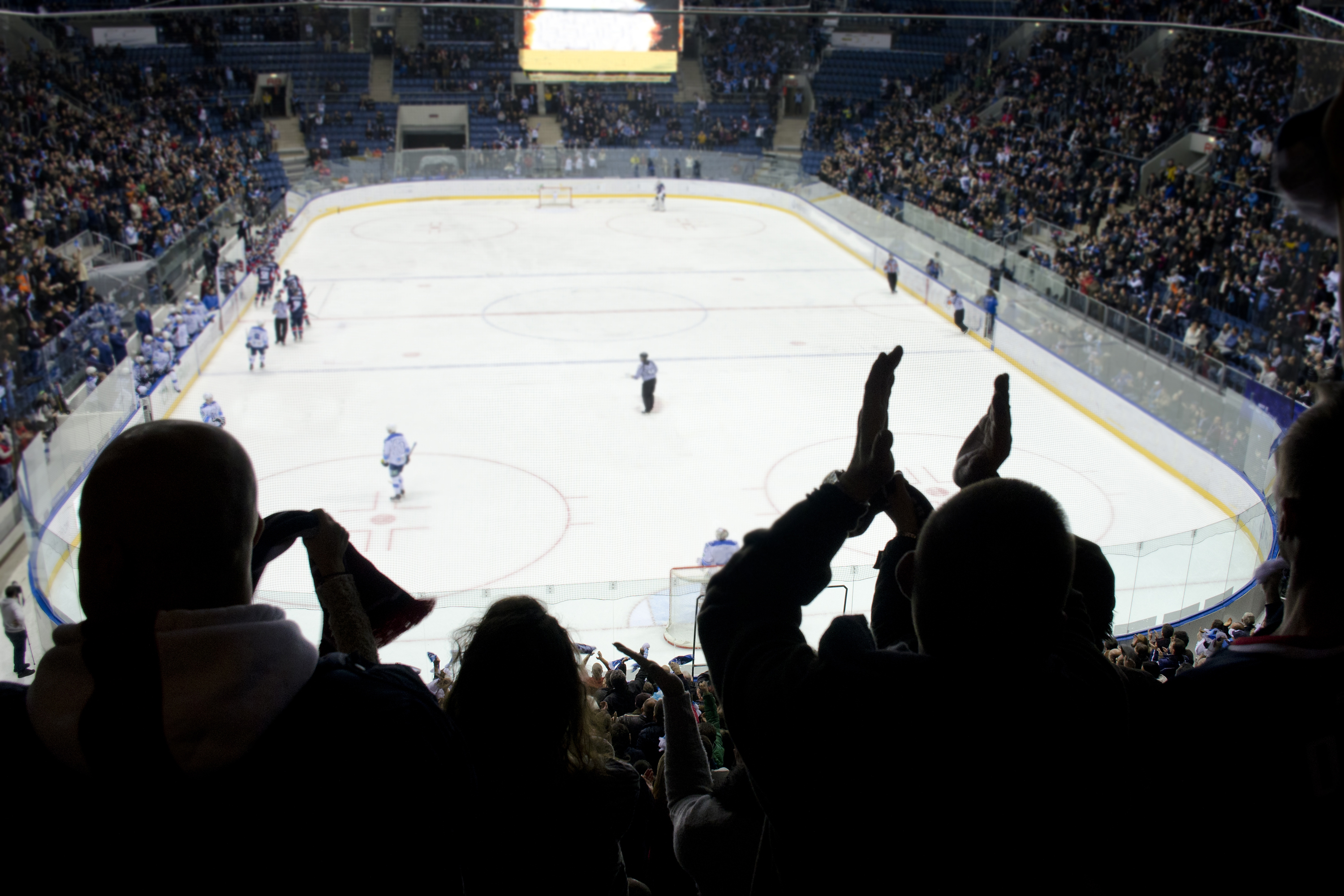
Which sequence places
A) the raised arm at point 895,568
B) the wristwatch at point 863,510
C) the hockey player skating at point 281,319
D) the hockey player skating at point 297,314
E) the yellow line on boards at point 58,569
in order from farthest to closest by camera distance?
the hockey player skating at point 297,314 → the hockey player skating at point 281,319 → the yellow line on boards at point 58,569 → the raised arm at point 895,568 → the wristwatch at point 863,510

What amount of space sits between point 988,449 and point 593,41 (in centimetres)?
2867

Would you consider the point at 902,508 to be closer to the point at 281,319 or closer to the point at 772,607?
the point at 772,607

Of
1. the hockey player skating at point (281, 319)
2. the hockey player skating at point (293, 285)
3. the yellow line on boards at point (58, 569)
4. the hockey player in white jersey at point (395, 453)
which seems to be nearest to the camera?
the yellow line on boards at point (58, 569)


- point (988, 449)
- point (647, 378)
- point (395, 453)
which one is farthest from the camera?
point (647, 378)

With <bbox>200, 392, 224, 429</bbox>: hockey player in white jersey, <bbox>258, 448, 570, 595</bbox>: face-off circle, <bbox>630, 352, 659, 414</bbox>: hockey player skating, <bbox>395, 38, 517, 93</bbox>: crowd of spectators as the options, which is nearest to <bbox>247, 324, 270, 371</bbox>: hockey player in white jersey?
<bbox>200, 392, 224, 429</bbox>: hockey player in white jersey

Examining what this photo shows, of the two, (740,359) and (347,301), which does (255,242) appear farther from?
(740,359)

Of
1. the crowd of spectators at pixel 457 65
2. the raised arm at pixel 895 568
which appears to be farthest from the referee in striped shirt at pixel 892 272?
the raised arm at pixel 895 568

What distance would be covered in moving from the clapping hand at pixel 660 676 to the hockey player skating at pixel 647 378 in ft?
36.9

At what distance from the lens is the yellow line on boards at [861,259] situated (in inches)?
443

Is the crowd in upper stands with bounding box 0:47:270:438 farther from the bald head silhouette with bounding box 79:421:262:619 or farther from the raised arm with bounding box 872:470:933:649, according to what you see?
the raised arm with bounding box 872:470:933:649

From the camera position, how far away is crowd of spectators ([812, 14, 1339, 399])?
1350cm

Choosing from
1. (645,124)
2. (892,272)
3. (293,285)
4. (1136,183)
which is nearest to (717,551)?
(293,285)

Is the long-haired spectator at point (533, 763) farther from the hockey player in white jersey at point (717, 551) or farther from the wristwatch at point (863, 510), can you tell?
the hockey player in white jersey at point (717, 551)

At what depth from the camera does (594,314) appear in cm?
1870
